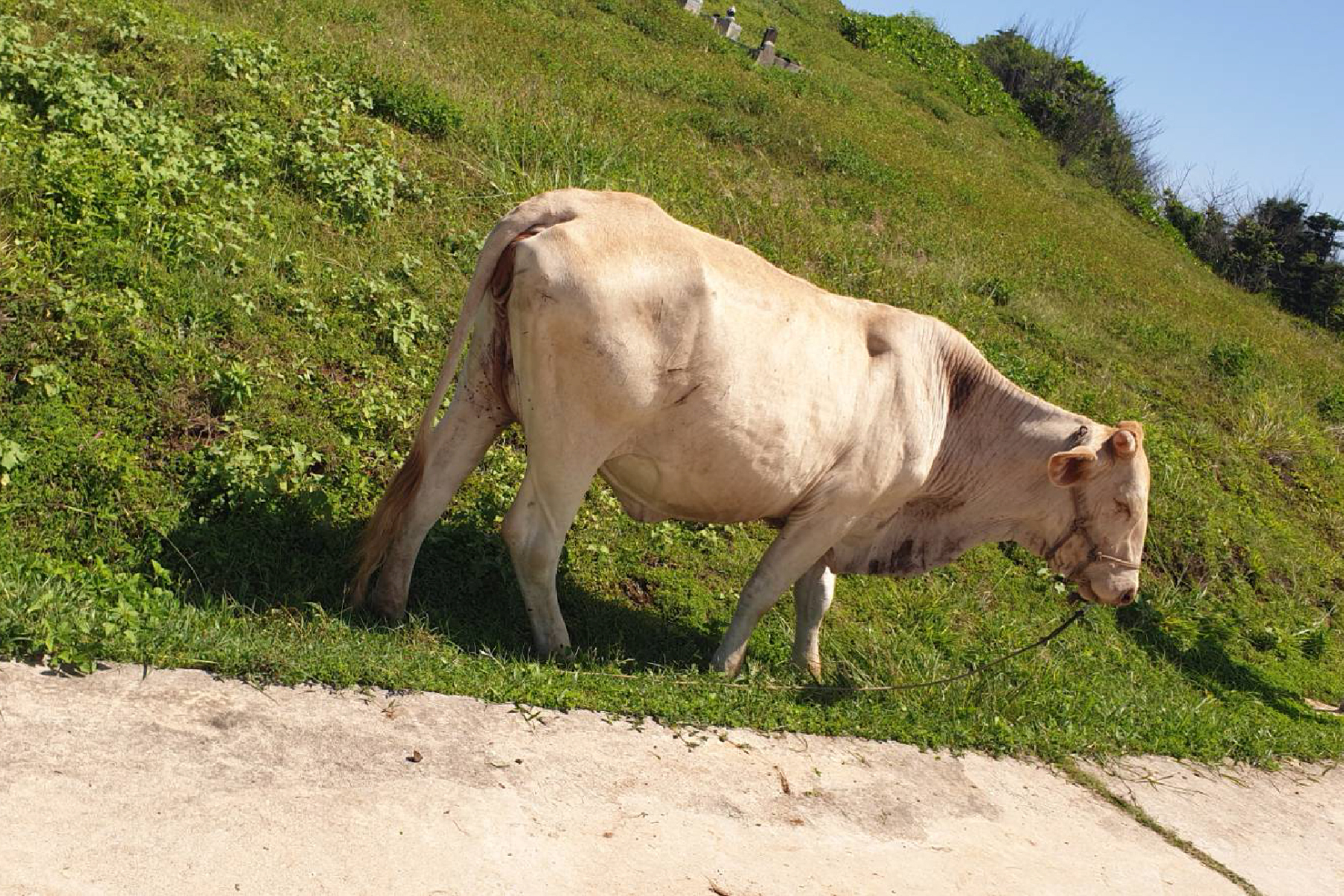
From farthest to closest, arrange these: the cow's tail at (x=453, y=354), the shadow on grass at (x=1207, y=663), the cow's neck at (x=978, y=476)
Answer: the shadow on grass at (x=1207, y=663) → the cow's neck at (x=978, y=476) → the cow's tail at (x=453, y=354)

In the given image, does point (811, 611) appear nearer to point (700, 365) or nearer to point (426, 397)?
point (700, 365)

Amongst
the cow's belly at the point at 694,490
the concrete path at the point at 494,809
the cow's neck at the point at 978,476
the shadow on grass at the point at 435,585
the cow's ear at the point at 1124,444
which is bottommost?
the shadow on grass at the point at 435,585

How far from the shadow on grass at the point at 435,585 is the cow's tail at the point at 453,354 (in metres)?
0.24

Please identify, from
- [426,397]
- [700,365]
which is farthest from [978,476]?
[426,397]

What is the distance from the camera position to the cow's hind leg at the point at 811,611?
7.14 meters

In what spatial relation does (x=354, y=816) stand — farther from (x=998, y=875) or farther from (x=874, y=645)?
(x=874, y=645)

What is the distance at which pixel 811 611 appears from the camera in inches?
283

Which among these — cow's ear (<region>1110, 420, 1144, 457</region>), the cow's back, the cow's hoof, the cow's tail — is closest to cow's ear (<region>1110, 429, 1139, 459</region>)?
cow's ear (<region>1110, 420, 1144, 457</region>)

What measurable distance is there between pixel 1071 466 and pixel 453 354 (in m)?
3.35

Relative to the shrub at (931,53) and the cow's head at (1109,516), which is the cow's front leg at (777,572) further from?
the shrub at (931,53)

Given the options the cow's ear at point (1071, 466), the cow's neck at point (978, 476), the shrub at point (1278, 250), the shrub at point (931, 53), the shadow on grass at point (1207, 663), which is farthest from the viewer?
the shrub at point (931, 53)

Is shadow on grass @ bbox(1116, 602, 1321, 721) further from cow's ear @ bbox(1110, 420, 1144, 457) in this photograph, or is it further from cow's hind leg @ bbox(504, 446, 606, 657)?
cow's hind leg @ bbox(504, 446, 606, 657)

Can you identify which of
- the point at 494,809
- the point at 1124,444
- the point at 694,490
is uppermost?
the point at 1124,444

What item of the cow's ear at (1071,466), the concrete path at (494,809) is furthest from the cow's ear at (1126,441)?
the concrete path at (494,809)
